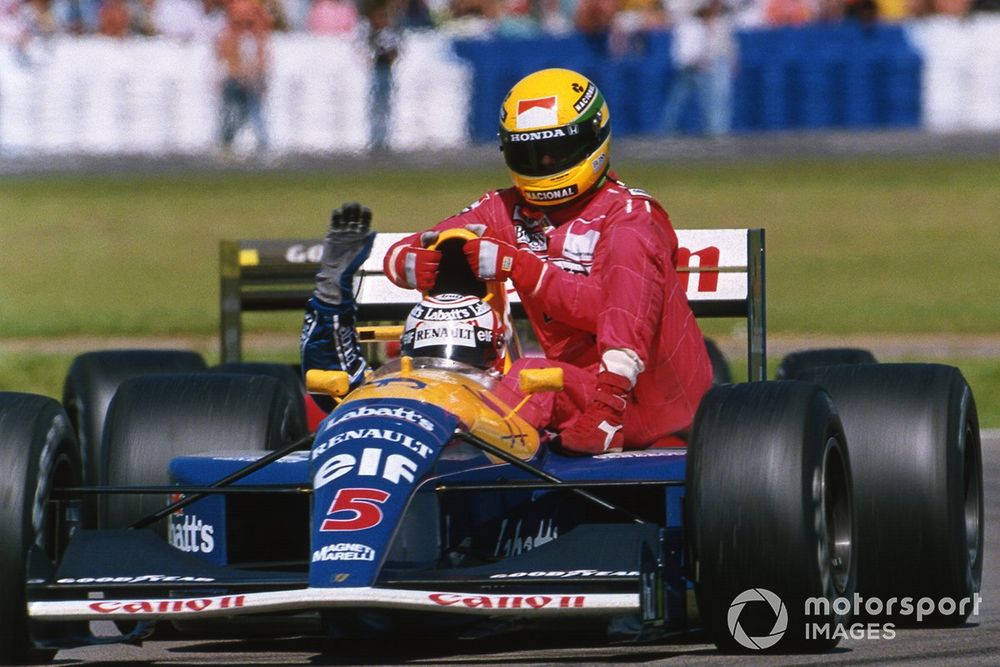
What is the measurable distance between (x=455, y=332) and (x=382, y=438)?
0.84m

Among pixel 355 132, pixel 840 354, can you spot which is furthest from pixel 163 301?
pixel 840 354

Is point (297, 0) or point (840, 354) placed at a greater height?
point (297, 0)

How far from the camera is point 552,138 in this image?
7406mm

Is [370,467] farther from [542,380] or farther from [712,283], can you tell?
[712,283]

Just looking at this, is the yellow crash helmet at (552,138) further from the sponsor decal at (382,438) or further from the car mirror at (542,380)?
the sponsor decal at (382,438)

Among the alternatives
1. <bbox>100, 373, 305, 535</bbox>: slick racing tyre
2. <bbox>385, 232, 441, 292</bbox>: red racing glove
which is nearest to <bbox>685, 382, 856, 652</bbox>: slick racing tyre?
<bbox>385, 232, 441, 292</bbox>: red racing glove

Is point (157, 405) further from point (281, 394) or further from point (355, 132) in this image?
point (355, 132)

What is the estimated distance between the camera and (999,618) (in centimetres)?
694

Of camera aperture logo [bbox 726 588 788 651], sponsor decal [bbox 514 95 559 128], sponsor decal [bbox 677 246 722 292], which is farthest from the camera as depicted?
sponsor decal [bbox 677 246 722 292]

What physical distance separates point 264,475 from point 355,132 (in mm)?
18267

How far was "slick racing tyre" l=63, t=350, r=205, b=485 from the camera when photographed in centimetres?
914

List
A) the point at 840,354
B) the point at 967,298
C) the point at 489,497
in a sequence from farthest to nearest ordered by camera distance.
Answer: the point at 967,298 < the point at 840,354 < the point at 489,497

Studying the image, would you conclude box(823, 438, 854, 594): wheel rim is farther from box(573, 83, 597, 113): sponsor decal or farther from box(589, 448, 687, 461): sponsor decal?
box(573, 83, 597, 113): sponsor decal

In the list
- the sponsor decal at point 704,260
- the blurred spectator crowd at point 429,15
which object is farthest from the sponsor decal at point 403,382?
the blurred spectator crowd at point 429,15
